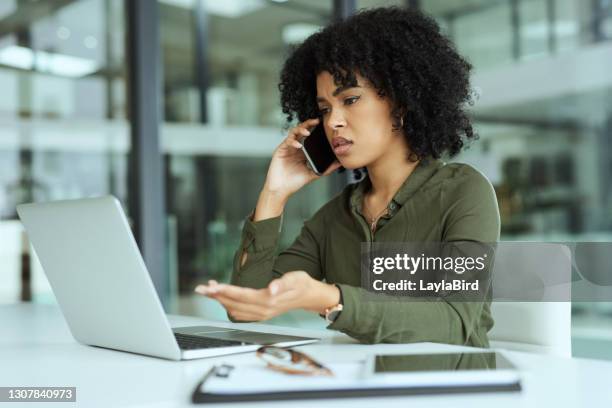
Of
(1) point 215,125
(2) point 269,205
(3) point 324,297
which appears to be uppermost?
(1) point 215,125

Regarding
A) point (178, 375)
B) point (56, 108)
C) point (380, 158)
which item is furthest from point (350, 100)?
point (56, 108)

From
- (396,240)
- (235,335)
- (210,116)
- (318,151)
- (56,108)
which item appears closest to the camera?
(235,335)

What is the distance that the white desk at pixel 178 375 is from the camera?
87 centimetres

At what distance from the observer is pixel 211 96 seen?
487cm

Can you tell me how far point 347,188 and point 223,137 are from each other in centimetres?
298

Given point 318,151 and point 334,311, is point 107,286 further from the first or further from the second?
point 318,151

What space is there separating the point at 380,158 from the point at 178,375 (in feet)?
3.20

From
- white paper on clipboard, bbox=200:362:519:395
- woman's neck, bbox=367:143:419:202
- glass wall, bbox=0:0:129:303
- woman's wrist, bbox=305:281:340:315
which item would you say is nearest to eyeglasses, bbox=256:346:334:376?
white paper on clipboard, bbox=200:362:519:395

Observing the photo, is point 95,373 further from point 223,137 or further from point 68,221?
point 223,137

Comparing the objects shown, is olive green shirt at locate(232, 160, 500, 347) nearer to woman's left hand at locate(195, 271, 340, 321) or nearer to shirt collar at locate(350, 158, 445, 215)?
shirt collar at locate(350, 158, 445, 215)

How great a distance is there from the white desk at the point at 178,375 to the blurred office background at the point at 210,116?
257 centimetres

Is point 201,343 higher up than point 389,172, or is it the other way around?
point 389,172

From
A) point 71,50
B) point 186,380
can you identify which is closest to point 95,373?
point 186,380

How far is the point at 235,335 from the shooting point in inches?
56.9
